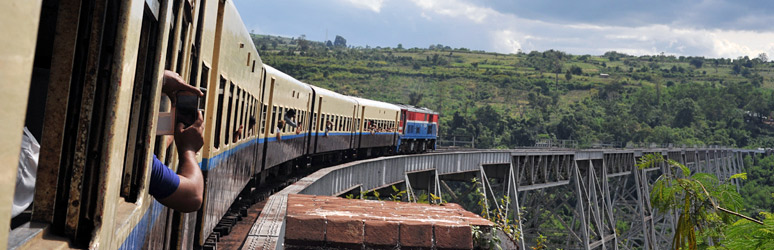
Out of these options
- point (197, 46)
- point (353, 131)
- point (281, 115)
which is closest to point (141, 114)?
point (197, 46)

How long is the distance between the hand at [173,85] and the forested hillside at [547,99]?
3398 inches

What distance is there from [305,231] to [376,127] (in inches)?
1001

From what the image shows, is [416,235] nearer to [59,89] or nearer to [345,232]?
[345,232]

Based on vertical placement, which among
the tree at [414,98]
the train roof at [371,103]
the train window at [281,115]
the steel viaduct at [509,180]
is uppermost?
the tree at [414,98]

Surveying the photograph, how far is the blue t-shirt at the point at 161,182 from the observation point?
247cm

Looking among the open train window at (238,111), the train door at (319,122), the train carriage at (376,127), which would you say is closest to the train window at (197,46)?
the open train window at (238,111)

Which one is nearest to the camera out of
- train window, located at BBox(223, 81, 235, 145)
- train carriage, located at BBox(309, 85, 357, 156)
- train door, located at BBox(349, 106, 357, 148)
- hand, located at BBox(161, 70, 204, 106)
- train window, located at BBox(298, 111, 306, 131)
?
hand, located at BBox(161, 70, 204, 106)

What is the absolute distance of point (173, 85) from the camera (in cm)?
262

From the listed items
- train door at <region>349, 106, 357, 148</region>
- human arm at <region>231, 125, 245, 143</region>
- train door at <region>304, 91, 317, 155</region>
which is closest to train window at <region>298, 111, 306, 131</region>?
train door at <region>304, 91, 317, 155</region>

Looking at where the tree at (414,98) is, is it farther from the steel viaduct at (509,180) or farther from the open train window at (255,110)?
the open train window at (255,110)

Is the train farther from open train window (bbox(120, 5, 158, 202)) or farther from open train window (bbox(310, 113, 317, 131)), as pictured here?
open train window (bbox(310, 113, 317, 131))

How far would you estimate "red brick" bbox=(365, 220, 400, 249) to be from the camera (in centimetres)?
302

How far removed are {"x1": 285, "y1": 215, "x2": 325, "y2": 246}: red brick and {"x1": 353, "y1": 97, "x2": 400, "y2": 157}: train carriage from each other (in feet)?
74.6

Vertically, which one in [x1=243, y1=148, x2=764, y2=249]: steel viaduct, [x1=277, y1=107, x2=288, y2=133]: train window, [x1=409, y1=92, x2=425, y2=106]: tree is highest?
[x1=409, y1=92, x2=425, y2=106]: tree
